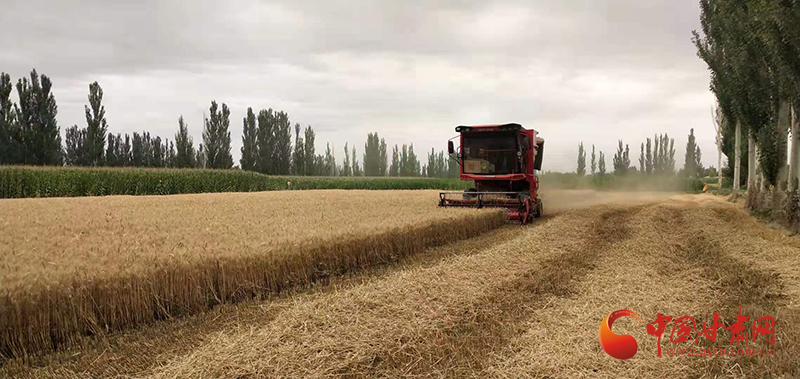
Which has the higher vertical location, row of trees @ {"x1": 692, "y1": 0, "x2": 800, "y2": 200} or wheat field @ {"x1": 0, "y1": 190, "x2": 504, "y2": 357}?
row of trees @ {"x1": 692, "y1": 0, "x2": 800, "y2": 200}

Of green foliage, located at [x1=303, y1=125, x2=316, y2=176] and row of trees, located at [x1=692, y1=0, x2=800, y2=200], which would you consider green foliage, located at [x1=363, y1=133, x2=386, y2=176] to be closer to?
green foliage, located at [x1=303, y1=125, x2=316, y2=176]

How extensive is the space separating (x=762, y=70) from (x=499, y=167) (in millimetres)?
11328

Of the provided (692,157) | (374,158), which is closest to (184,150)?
(374,158)

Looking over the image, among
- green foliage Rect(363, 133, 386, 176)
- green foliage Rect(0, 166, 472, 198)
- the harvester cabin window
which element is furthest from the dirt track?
green foliage Rect(363, 133, 386, 176)

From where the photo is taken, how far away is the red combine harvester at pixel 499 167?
14039 millimetres

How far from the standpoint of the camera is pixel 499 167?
14.7 meters

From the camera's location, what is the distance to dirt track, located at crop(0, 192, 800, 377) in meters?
3.99

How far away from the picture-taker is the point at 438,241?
34.1ft

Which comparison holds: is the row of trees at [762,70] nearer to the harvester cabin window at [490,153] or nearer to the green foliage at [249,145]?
the harvester cabin window at [490,153]

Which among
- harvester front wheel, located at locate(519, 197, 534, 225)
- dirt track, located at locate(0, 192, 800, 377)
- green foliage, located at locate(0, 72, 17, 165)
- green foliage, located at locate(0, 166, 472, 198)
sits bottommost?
dirt track, located at locate(0, 192, 800, 377)

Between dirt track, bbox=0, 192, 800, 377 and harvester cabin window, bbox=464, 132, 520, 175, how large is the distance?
582 cm

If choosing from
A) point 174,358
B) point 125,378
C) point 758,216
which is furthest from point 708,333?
point 758,216

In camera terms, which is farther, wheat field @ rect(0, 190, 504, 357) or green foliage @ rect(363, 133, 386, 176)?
green foliage @ rect(363, 133, 386, 176)

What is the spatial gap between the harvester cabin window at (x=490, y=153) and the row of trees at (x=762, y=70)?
787 cm
